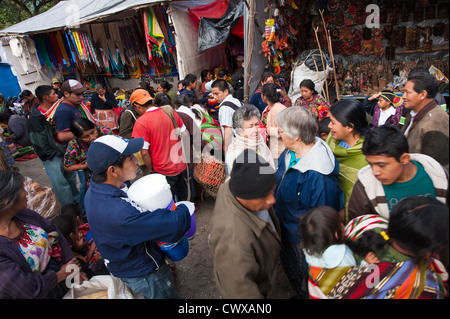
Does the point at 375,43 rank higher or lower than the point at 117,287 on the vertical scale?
higher

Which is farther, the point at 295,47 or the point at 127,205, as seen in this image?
the point at 295,47

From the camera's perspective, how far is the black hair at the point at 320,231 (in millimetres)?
1432

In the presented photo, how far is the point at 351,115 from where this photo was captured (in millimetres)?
2141

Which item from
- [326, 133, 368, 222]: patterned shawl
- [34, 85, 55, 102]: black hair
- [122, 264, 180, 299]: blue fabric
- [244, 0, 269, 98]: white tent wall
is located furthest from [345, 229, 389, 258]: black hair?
[244, 0, 269, 98]: white tent wall

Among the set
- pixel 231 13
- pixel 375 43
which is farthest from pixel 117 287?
pixel 375 43

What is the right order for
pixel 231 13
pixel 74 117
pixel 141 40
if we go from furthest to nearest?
pixel 141 40 < pixel 231 13 < pixel 74 117

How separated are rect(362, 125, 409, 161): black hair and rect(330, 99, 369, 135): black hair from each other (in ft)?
1.65

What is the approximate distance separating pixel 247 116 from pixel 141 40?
6.75 meters

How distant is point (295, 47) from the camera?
297 inches

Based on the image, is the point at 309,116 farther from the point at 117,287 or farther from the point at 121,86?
the point at 121,86

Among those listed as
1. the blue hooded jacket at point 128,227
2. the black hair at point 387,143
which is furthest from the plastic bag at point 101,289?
the black hair at point 387,143

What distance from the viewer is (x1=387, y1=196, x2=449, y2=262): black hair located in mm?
1119

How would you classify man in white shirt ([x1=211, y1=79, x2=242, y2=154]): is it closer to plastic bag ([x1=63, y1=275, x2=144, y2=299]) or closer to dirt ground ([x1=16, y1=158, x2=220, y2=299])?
dirt ground ([x1=16, y1=158, x2=220, y2=299])

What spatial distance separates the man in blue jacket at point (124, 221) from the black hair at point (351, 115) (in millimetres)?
1440
